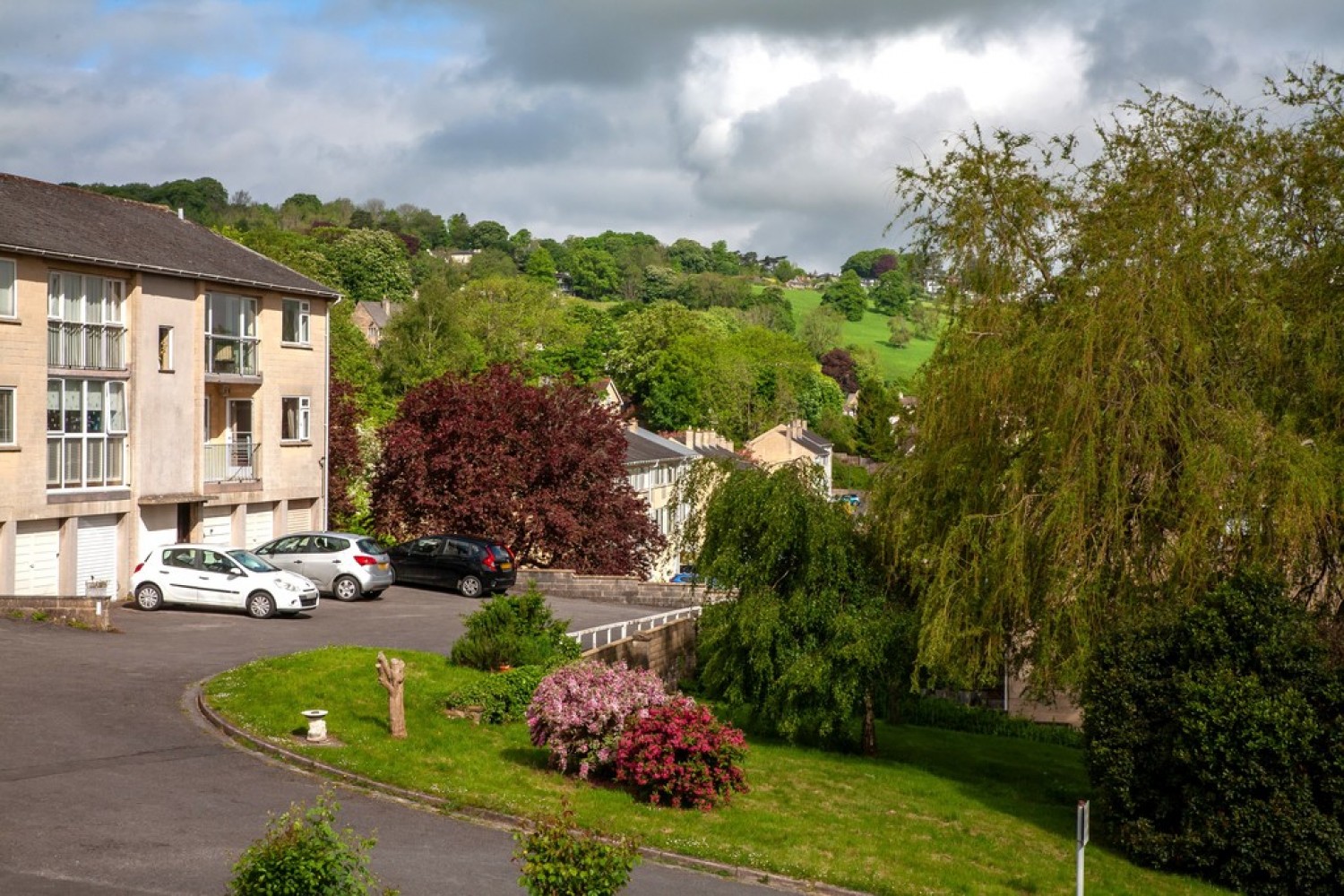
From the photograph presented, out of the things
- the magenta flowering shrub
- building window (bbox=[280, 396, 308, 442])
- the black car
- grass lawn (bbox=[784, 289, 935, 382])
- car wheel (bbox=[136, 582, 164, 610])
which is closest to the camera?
the magenta flowering shrub

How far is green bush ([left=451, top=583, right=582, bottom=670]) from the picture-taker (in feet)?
83.6

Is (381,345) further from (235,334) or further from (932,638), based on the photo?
(932,638)

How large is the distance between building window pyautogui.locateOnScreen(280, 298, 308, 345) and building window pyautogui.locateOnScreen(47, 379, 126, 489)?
710cm

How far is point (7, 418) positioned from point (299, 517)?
12.0 metres

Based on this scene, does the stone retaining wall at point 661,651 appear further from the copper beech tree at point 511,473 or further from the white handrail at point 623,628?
the copper beech tree at point 511,473

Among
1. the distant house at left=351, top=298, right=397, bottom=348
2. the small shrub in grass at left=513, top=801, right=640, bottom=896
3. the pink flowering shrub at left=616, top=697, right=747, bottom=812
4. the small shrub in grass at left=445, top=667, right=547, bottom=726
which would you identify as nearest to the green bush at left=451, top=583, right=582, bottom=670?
the small shrub in grass at left=445, top=667, right=547, bottom=726

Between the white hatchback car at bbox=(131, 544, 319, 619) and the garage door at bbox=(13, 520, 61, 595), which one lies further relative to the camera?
the garage door at bbox=(13, 520, 61, 595)

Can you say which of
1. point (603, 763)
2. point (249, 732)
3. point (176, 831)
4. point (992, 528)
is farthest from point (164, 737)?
point (992, 528)

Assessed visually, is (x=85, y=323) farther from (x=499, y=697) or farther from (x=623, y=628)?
(x=499, y=697)

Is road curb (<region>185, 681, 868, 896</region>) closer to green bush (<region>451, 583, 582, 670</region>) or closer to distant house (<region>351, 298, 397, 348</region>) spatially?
green bush (<region>451, 583, 582, 670</region>)

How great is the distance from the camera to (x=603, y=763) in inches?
778

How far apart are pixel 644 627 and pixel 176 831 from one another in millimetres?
19039

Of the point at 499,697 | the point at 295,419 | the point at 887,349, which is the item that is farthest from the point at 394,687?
the point at 887,349

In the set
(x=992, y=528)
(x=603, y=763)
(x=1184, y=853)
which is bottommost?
(x=1184, y=853)
